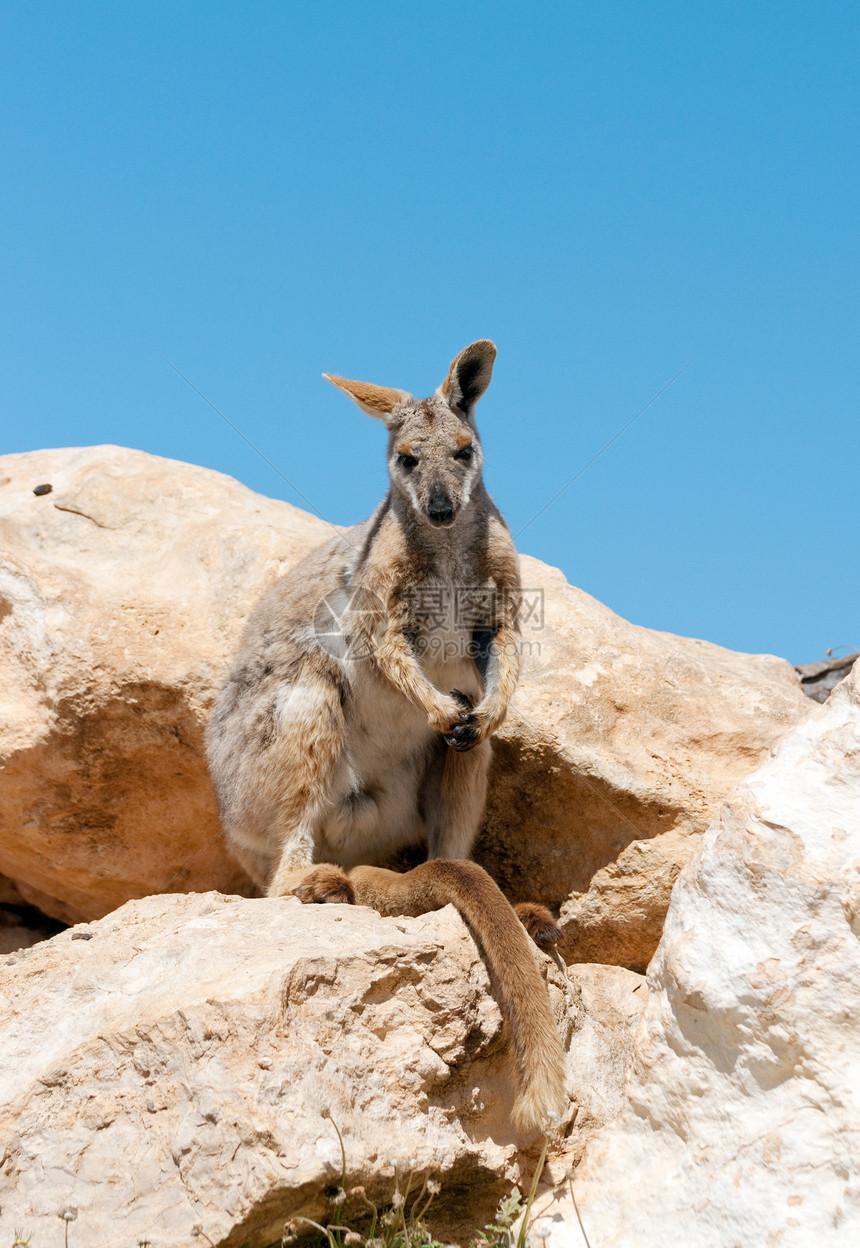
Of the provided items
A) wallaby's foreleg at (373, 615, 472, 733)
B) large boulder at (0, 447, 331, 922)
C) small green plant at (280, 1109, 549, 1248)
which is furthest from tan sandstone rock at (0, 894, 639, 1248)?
large boulder at (0, 447, 331, 922)

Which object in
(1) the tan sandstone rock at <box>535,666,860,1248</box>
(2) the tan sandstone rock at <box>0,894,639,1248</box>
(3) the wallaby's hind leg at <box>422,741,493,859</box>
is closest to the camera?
(1) the tan sandstone rock at <box>535,666,860,1248</box>

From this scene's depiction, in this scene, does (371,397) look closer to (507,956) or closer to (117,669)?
(117,669)

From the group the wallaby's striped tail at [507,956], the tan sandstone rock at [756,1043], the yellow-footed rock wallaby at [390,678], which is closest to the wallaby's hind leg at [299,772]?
the yellow-footed rock wallaby at [390,678]

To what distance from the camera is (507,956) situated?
152 inches

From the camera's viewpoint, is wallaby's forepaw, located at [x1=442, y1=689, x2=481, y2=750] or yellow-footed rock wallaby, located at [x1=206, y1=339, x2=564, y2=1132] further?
yellow-footed rock wallaby, located at [x1=206, y1=339, x2=564, y2=1132]

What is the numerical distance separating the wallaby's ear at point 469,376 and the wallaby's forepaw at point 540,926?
8.82ft

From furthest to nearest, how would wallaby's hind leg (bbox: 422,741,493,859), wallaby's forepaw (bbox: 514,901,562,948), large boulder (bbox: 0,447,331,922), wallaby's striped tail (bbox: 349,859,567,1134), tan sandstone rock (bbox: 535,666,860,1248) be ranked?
large boulder (bbox: 0,447,331,922) → wallaby's hind leg (bbox: 422,741,493,859) → wallaby's forepaw (bbox: 514,901,562,948) → wallaby's striped tail (bbox: 349,859,567,1134) → tan sandstone rock (bbox: 535,666,860,1248)

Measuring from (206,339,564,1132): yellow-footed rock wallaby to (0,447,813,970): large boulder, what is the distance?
66 centimetres

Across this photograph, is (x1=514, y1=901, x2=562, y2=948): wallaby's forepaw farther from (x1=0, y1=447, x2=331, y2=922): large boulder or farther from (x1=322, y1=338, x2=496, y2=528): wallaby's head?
(x1=0, y1=447, x2=331, y2=922): large boulder

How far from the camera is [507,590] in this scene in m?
5.62

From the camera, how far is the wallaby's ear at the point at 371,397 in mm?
5684

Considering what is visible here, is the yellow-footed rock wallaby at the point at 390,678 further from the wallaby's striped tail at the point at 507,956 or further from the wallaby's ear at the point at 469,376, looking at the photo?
the wallaby's striped tail at the point at 507,956

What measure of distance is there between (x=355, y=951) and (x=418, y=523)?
8.01ft

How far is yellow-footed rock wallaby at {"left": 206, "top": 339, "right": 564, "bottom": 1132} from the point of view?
5.20 m
